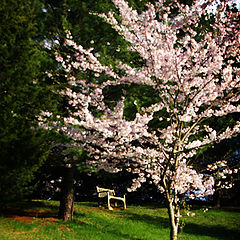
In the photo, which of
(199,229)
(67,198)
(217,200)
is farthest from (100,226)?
(217,200)

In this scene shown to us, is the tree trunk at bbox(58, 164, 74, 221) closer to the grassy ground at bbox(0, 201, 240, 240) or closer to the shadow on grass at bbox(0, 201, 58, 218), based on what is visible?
the grassy ground at bbox(0, 201, 240, 240)

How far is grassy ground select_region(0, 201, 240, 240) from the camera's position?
656 centimetres

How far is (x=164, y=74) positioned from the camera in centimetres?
501

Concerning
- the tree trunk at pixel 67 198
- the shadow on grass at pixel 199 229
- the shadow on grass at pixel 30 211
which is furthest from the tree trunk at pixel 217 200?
the tree trunk at pixel 67 198

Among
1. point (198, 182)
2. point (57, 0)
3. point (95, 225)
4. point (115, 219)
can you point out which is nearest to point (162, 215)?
point (115, 219)

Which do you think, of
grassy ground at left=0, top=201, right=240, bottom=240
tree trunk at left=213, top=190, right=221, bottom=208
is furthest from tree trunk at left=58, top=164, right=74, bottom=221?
tree trunk at left=213, top=190, right=221, bottom=208

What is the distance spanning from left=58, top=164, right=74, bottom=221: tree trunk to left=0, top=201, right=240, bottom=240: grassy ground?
0.88ft

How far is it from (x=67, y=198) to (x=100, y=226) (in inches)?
55.2

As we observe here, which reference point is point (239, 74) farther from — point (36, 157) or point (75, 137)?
point (36, 157)

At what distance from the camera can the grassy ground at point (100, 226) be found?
258 inches

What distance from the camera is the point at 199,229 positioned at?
347 inches

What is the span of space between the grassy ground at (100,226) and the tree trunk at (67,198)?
0.88 feet

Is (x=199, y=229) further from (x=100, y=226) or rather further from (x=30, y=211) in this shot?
(x=30, y=211)

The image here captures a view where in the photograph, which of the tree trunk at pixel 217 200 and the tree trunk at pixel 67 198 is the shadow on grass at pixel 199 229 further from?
the tree trunk at pixel 217 200
